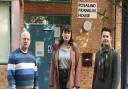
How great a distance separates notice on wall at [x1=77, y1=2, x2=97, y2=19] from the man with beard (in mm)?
4344

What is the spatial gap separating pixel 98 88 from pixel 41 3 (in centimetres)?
505

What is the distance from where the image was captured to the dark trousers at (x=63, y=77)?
7.43 metres

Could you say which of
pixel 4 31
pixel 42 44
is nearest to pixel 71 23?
pixel 42 44

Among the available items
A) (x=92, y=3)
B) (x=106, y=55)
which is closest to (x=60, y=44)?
(x=106, y=55)

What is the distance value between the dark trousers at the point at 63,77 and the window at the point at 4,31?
3.51m

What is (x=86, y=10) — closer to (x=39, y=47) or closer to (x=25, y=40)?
(x=39, y=47)

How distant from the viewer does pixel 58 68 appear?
24.3 ft

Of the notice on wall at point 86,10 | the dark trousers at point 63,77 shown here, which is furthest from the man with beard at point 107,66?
the notice on wall at point 86,10

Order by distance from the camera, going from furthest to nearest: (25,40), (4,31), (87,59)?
(87,59) → (4,31) → (25,40)

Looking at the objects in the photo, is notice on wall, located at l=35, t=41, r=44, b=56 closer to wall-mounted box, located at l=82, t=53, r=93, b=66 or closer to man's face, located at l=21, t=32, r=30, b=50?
wall-mounted box, located at l=82, t=53, r=93, b=66

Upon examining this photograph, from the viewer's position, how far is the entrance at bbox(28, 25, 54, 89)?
38.3 ft

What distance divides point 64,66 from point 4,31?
3.68m

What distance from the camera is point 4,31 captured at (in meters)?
10.8

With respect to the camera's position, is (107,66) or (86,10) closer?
(107,66)
